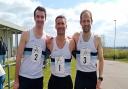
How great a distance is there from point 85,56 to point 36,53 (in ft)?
2.92

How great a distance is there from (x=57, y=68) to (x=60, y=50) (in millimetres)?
315

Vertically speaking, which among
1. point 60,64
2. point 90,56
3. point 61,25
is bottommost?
point 60,64

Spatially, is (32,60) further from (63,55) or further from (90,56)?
(90,56)

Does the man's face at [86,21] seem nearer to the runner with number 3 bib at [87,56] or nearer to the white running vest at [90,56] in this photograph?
the runner with number 3 bib at [87,56]

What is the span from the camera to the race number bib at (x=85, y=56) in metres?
6.77

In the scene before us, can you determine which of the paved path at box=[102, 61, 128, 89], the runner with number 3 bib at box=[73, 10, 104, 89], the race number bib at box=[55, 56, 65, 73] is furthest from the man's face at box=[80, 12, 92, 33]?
the paved path at box=[102, 61, 128, 89]

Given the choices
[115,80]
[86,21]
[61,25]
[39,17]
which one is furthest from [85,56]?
[115,80]

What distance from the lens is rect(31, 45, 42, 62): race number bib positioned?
Result: 649 cm

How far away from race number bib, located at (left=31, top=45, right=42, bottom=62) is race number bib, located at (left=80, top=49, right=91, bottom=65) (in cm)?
76

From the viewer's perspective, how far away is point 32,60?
6.49m

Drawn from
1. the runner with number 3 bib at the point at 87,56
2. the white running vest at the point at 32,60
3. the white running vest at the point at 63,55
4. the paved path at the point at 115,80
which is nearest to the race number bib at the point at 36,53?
the white running vest at the point at 32,60

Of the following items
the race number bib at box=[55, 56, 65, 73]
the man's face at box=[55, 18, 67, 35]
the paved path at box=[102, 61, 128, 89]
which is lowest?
the paved path at box=[102, 61, 128, 89]

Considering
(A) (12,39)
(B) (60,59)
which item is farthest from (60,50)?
(A) (12,39)

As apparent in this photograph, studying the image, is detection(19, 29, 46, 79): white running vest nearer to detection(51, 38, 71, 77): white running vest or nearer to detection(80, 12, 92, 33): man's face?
detection(51, 38, 71, 77): white running vest
